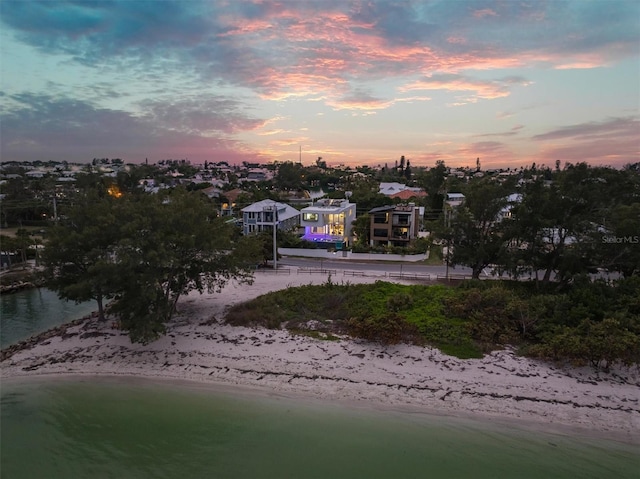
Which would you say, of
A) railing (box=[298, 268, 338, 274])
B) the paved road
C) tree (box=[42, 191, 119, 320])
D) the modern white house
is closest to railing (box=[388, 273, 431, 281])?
the paved road

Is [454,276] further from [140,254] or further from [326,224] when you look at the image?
[140,254]

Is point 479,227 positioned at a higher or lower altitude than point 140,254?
higher

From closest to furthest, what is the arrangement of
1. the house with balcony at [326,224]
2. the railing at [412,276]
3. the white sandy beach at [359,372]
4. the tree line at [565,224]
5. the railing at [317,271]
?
1. the white sandy beach at [359,372]
2. the tree line at [565,224]
3. the railing at [412,276]
4. the railing at [317,271]
5. the house with balcony at [326,224]

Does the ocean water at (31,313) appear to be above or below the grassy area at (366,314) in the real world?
below

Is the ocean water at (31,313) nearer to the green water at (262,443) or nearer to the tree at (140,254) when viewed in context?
the tree at (140,254)

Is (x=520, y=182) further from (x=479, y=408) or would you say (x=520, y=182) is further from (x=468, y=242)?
(x=479, y=408)

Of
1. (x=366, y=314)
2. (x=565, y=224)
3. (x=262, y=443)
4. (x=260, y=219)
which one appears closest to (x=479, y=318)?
(x=366, y=314)

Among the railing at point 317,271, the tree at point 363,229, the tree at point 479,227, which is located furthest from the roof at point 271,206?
the tree at point 479,227

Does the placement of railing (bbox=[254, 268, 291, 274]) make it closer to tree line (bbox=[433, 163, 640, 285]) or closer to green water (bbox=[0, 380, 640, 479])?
tree line (bbox=[433, 163, 640, 285])

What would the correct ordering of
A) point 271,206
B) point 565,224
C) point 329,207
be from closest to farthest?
point 565,224, point 329,207, point 271,206
